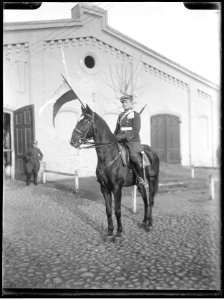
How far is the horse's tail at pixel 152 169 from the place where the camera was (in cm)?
452

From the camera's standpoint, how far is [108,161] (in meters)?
3.93

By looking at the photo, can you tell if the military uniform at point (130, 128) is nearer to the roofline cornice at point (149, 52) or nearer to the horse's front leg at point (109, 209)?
the horse's front leg at point (109, 209)

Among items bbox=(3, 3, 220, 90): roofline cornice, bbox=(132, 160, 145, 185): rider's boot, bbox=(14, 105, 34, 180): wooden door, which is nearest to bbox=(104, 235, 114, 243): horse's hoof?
bbox=(132, 160, 145, 185): rider's boot

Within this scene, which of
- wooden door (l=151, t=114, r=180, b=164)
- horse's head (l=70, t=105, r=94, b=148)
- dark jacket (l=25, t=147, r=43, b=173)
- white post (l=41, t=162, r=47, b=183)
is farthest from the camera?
wooden door (l=151, t=114, r=180, b=164)

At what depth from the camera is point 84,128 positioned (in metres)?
3.65

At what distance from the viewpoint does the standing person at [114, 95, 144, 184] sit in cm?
397

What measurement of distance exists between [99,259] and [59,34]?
357cm

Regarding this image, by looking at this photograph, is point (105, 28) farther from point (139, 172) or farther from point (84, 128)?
point (139, 172)

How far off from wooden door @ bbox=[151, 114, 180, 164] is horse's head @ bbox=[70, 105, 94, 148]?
1457mm

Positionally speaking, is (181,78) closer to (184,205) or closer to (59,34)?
(59,34)

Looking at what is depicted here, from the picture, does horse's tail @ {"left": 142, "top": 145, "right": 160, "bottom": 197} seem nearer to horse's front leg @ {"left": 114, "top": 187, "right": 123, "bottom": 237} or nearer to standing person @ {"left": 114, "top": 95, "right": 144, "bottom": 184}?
standing person @ {"left": 114, "top": 95, "right": 144, "bottom": 184}

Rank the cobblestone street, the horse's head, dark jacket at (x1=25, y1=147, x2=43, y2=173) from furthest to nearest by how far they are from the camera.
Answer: dark jacket at (x1=25, y1=147, x2=43, y2=173)
the horse's head
the cobblestone street

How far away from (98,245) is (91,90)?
299 centimetres

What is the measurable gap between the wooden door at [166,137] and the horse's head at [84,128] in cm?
146
